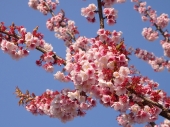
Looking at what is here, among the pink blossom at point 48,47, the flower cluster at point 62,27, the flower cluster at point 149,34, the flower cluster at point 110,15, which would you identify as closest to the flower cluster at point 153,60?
the flower cluster at point 149,34

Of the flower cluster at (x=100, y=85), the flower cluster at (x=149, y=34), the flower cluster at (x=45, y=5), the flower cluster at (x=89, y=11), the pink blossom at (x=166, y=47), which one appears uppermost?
the flower cluster at (x=45, y=5)

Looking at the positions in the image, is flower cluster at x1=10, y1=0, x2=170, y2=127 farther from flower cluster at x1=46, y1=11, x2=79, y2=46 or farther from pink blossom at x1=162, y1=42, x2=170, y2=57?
pink blossom at x1=162, y1=42, x2=170, y2=57

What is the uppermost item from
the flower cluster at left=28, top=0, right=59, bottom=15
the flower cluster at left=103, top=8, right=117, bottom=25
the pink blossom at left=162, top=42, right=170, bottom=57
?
the flower cluster at left=28, top=0, right=59, bottom=15

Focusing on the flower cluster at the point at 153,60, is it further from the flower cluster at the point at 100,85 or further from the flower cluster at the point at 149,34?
the flower cluster at the point at 100,85

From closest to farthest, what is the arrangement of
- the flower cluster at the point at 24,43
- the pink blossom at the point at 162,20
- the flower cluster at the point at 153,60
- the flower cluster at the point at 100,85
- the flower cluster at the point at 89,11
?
1. the flower cluster at the point at 100,85
2. the flower cluster at the point at 24,43
3. the flower cluster at the point at 89,11
4. the pink blossom at the point at 162,20
5. the flower cluster at the point at 153,60

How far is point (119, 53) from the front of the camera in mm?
4574

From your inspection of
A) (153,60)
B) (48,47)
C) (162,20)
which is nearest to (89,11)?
(48,47)

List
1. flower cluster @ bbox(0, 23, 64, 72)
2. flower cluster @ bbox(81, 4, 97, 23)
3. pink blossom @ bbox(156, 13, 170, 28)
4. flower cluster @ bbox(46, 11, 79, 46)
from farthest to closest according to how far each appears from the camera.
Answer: pink blossom @ bbox(156, 13, 170, 28)
flower cluster @ bbox(46, 11, 79, 46)
flower cluster @ bbox(81, 4, 97, 23)
flower cluster @ bbox(0, 23, 64, 72)

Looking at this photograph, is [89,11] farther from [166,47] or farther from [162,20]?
[162,20]

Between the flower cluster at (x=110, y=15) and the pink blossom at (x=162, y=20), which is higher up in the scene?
the pink blossom at (x=162, y=20)

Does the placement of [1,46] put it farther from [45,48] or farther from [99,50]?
[99,50]

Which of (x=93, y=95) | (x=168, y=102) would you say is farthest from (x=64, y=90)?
(x=168, y=102)

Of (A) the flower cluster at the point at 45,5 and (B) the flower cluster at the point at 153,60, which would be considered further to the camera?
(B) the flower cluster at the point at 153,60

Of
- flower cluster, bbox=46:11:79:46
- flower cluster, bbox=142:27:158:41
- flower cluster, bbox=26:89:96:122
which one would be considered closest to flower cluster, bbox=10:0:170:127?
flower cluster, bbox=26:89:96:122
